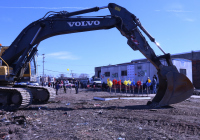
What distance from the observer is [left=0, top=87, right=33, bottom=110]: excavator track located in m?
9.79

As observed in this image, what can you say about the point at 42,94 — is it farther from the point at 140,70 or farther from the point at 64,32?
the point at 140,70

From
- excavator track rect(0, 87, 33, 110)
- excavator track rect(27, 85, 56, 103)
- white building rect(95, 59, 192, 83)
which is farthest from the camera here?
white building rect(95, 59, 192, 83)

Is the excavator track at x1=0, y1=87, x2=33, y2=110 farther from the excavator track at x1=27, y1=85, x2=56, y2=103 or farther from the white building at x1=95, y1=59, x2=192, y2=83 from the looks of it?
the white building at x1=95, y1=59, x2=192, y2=83

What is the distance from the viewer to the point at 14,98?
404 inches

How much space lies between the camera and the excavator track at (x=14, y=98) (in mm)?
9786

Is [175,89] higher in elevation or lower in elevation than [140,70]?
lower

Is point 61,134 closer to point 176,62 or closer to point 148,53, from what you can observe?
point 148,53

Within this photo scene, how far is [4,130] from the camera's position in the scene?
230 inches

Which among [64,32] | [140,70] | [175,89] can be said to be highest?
[64,32]

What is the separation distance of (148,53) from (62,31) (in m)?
4.60

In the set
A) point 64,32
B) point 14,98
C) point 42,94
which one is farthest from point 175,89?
point 14,98

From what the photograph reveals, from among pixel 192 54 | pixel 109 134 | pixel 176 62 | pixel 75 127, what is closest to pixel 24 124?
pixel 75 127

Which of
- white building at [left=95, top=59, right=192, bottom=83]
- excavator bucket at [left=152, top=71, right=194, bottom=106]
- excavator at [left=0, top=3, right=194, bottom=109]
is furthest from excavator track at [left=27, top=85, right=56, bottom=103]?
white building at [left=95, top=59, right=192, bottom=83]

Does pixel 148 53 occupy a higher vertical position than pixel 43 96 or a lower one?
higher
